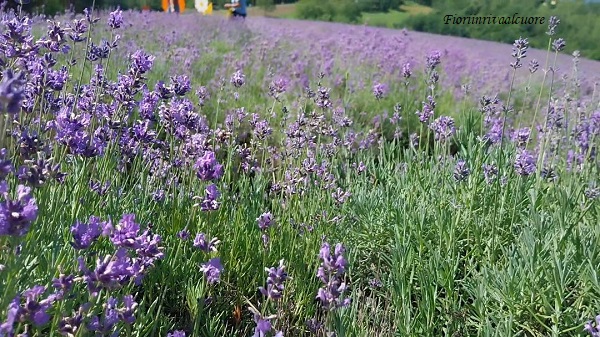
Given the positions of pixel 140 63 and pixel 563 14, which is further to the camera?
pixel 563 14

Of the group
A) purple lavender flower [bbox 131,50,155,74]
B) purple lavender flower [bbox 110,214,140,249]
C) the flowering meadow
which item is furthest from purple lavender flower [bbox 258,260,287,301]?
purple lavender flower [bbox 131,50,155,74]

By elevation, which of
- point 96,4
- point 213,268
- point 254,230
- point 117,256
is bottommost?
point 254,230

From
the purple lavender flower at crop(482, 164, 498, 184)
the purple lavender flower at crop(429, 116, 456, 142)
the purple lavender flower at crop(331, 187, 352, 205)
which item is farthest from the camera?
the purple lavender flower at crop(429, 116, 456, 142)

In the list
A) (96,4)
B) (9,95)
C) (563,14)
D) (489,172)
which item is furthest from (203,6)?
(9,95)

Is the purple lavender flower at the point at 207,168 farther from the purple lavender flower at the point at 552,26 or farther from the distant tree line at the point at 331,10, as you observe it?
the distant tree line at the point at 331,10

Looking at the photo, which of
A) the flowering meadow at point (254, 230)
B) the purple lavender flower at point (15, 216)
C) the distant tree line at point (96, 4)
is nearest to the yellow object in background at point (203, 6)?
the distant tree line at point (96, 4)

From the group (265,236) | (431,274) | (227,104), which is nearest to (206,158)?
(265,236)

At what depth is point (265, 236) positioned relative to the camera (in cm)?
243

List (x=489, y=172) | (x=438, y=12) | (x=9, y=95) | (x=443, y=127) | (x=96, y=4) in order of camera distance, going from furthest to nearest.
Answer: (x=438, y=12) → (x=96, y=4) → (x=443, y=127) → (x=489, y=172) → (x=9, y=95)

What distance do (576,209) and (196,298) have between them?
5.99 ft

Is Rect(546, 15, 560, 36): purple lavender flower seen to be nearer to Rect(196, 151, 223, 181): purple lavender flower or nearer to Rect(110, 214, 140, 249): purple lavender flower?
Rect(196, 151, 223, 181): purple lavender flower

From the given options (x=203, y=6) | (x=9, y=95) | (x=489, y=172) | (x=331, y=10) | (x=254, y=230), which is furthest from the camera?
(x=331, y=10)

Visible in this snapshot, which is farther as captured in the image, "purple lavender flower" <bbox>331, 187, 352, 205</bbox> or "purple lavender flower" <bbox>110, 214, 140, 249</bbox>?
"purple lavender flower" <bbox>331, 187, 352, 205</bbox>

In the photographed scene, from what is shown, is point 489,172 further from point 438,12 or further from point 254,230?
point 438,12
